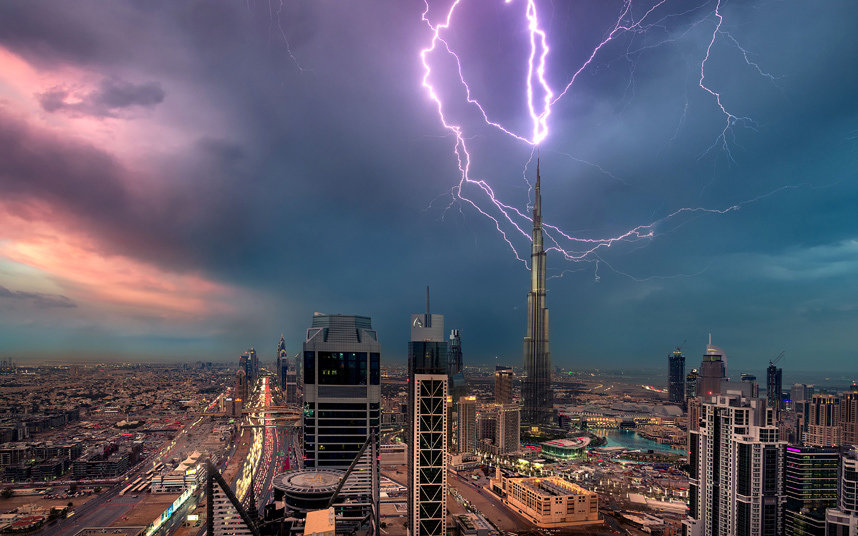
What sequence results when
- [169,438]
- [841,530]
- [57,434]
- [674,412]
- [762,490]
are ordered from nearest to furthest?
1. [841,530]
2. [762,490]
3. [57,434]
4. [169,438]
5. [674,412]

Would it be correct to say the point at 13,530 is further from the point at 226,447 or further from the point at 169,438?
the point at 169,438

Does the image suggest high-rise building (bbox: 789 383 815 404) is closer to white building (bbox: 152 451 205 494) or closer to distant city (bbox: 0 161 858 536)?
distant city (bbox: 0 161 858 536)

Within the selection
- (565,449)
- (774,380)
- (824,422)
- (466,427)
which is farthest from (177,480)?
(774,380)

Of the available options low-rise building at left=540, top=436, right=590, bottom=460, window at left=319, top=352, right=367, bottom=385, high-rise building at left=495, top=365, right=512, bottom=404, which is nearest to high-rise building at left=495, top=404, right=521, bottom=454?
low-rise building at left=540, top=436, right=590, bottom=460

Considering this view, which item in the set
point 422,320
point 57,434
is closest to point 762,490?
point 422,320

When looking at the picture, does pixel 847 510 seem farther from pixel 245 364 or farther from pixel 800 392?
pixel 245 364

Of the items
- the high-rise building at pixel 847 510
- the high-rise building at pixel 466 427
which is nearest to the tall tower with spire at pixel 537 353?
the high-rise building at pixel 466 427
